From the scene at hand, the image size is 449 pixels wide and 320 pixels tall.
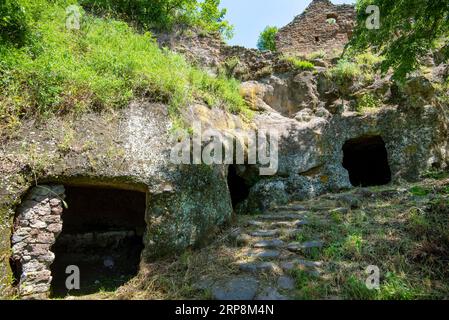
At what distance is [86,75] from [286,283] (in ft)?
12.8

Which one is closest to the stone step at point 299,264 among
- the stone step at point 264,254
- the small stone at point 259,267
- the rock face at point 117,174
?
the small stone at point 259,267

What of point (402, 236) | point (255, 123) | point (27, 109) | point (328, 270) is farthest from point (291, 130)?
point (27, 109)

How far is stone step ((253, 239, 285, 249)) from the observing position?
4.17 metres

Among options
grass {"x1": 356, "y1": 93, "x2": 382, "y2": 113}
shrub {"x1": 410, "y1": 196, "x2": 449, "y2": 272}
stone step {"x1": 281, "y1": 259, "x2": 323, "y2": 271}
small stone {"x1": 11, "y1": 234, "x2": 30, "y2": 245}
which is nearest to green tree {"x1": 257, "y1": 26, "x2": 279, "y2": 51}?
grass {"x1": 356, "y1": 93, "x2": 382, "y2": 113}

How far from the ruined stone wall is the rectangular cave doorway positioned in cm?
672

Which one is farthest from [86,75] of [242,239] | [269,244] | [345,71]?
[345,71]

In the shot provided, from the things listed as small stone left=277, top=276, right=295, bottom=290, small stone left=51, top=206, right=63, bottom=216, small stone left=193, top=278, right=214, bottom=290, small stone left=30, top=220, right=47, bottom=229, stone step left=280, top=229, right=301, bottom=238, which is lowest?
small stone left=193, top=278, right=214, bottom=290

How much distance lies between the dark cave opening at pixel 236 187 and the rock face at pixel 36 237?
3.56 metres

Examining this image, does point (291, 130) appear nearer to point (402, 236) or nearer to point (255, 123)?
point (255, 123)

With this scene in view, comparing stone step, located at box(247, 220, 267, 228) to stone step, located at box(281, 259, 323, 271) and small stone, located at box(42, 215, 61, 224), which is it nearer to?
stone step, located at box(281, 259, 323, 271)

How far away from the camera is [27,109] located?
164 inches

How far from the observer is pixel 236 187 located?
6.91m

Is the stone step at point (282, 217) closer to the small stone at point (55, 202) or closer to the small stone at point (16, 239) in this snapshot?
the small stone at point (55, 202)

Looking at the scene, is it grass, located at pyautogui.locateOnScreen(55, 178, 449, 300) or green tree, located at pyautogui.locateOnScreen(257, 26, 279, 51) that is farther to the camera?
green tree, located at pyautogui.locateOnScreen(257, 26, 279, 51)
